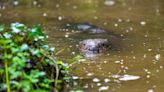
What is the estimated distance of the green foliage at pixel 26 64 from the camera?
119 inches

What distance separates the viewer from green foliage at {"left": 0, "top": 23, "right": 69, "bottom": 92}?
9.91ft

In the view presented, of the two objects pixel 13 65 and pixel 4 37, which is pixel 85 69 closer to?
pixel 4 37

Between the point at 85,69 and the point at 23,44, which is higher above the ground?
the point at 23,44

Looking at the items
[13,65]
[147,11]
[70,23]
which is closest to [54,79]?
[13,65]

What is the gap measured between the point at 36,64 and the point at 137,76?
106 centimetres

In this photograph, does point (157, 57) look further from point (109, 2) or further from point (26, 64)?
point (109, 2)

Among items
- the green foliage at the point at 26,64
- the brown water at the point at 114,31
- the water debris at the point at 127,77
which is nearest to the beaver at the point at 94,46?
the brown water at the point at 114,31

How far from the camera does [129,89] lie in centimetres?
362

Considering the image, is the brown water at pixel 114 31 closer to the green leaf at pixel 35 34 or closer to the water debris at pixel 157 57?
the water debris at pixel 157 57

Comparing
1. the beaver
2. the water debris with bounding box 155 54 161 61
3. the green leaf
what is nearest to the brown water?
the water debris with bounding box 155 54 161 61

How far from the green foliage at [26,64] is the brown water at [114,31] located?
0.97ft

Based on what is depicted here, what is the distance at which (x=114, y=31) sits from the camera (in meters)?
6.59

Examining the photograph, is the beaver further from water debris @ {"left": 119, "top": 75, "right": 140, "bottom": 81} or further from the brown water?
water debris @ {"left": 119, "top": 75, "right": 140, "bottom": 81}

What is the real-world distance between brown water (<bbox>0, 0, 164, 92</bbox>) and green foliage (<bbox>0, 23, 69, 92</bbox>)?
29cm
